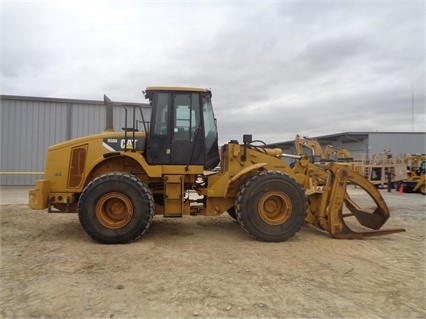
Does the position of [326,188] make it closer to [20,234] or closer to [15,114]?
[20,234]

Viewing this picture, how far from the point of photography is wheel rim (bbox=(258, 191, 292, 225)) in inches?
266

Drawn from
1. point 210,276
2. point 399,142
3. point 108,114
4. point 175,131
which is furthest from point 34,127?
point 399,142

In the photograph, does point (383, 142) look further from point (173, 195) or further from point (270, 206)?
point (173, 195)

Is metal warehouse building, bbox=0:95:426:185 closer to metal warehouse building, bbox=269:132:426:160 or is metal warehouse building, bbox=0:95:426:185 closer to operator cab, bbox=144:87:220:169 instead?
operator cab, bbox=144:87:220:169

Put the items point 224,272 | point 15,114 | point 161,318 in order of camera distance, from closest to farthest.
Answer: point 161,318 → point 224,272 → point 15,114

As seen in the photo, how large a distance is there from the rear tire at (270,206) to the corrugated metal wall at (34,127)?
1310 cm

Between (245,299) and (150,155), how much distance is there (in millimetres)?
3796

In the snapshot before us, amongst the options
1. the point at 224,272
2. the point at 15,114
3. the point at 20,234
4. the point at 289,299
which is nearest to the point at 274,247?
the point at 224,272

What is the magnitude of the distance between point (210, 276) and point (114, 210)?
2.67 m

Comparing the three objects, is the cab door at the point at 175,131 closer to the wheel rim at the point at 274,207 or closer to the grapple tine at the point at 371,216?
the wheel rim at the point at 274,207

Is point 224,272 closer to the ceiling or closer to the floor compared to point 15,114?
closer to the floor

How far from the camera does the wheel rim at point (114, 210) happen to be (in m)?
6.53

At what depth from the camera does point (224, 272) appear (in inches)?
193

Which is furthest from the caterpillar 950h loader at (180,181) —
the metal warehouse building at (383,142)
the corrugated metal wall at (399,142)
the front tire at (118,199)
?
the corrugated metal wall at (399,142)
